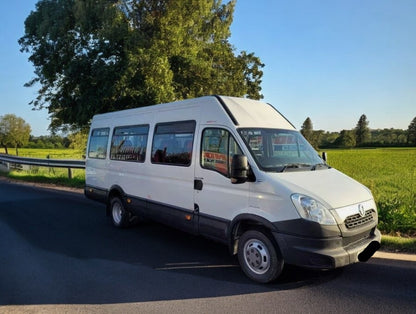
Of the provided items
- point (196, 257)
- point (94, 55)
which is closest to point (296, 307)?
point (196, 257)

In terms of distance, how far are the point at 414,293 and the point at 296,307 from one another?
Answer: 5.14 feet

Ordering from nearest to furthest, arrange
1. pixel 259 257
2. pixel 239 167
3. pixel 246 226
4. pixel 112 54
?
pixel 239 167 < pixel 259 257 < pixel 246 226 < pixel 112 54

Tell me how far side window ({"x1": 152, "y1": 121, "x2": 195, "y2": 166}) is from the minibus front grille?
260 centimetres

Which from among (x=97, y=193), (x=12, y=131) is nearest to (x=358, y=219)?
(x=97, y=193)

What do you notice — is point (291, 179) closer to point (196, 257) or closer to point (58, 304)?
point (196, 257)

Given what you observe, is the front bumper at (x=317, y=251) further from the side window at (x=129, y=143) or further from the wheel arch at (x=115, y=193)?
the wheel arch at (x=115, y=193)

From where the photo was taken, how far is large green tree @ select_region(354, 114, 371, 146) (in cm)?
11938

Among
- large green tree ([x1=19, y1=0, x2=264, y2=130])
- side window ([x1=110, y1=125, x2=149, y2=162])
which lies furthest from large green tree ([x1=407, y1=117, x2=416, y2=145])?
side window ([x1=110, y1=125, x2=149, y2=162])

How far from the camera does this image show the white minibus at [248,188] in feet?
12.7

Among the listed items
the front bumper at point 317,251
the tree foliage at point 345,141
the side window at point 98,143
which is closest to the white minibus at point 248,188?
the front bumper at point 317,251

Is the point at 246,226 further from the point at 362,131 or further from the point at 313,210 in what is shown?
the point at 362,131

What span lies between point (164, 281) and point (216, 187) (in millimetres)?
1541

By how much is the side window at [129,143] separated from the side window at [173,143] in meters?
0.45

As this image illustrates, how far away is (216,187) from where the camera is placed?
484cm
